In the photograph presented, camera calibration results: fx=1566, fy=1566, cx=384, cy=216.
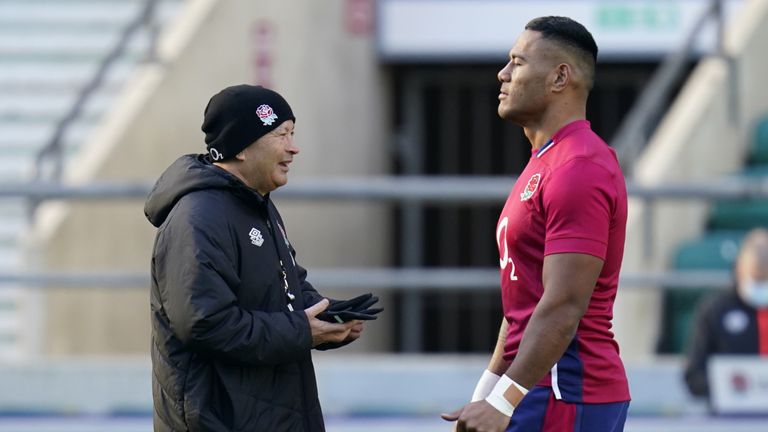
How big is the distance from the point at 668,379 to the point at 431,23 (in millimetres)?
5785

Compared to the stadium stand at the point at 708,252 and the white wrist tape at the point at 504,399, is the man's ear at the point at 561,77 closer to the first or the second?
the white wrist tape at the point at 504,399

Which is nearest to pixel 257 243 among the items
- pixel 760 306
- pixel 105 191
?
pixel 105 191

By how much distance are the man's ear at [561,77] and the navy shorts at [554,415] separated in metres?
0.82

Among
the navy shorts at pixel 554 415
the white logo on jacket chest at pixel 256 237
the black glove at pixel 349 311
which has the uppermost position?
the white logo on jacket chest at pixel 256 237

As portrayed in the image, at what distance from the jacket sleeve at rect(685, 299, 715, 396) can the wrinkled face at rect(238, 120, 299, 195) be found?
10.6 ft

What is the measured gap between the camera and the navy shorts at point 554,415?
165 inches

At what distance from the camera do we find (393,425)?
6.86 m

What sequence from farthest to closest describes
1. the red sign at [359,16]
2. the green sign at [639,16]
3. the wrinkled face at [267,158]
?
the red sign at [359,16]
the green sign at [639,16]
the wrinkled face at [267,158]

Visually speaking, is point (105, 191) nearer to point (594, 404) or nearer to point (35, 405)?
point (35, 405)

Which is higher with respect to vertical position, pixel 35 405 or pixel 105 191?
pixel 105 191

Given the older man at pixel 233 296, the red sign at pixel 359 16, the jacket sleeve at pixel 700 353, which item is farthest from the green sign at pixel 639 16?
the older man at pixel 233 296

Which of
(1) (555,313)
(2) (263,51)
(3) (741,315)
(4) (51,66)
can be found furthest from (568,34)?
(4) (51,66)

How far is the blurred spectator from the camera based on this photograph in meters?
7.37

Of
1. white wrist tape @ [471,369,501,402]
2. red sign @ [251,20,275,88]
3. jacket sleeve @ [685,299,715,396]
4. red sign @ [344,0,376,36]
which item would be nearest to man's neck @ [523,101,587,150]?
white wrist tape @ [471,369,501,402]
